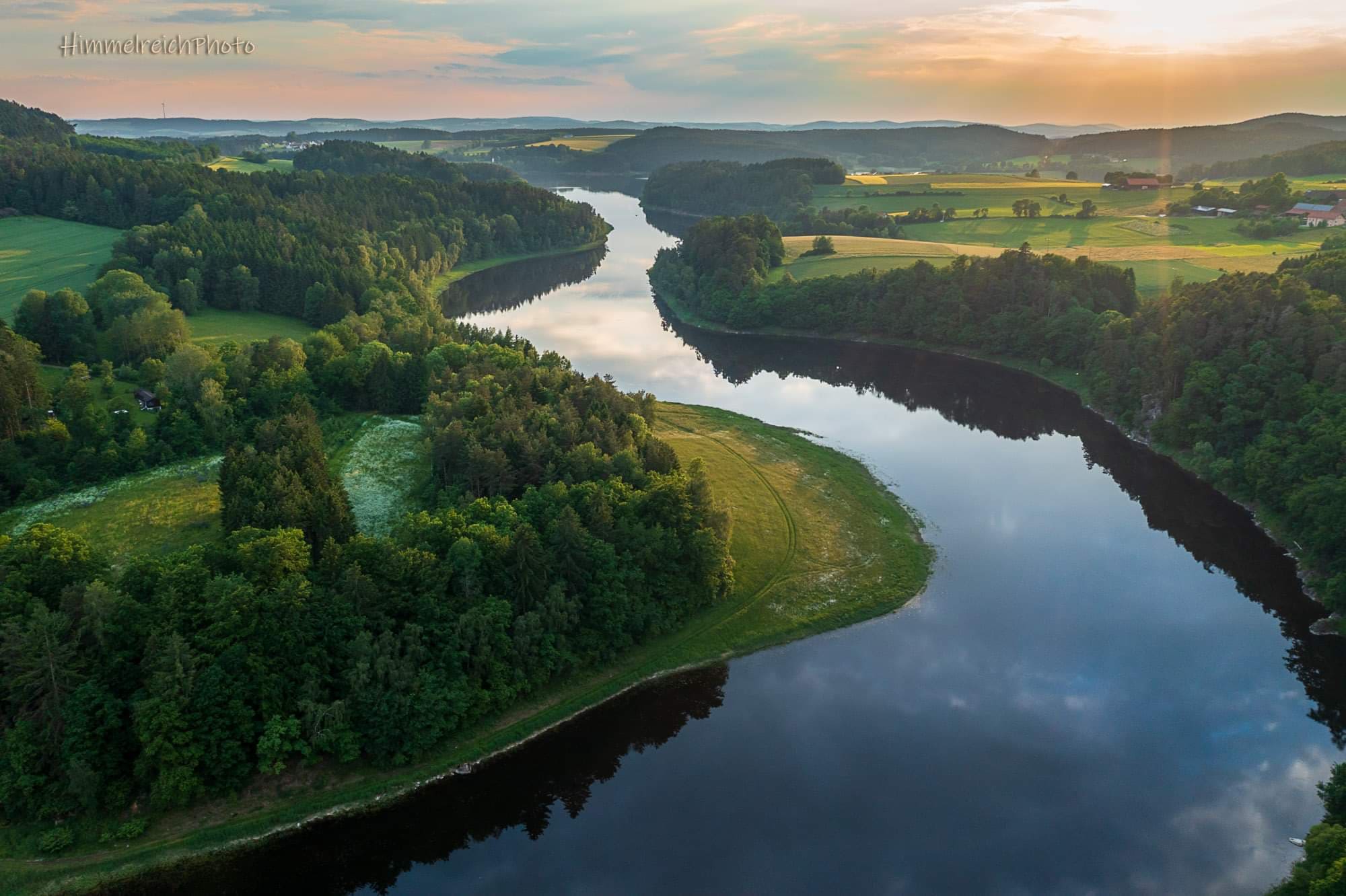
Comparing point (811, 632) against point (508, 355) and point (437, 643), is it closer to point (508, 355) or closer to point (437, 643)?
point (437, 643)

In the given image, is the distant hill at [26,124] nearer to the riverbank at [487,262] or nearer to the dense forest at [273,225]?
the dense forest at [273,225]

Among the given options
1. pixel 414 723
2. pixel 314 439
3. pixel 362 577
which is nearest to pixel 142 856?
pixel 414 723

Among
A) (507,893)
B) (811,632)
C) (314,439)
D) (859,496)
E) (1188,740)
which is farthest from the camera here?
(859,496)

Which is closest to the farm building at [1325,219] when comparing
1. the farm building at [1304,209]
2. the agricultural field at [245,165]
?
the farm building at [1304,209]

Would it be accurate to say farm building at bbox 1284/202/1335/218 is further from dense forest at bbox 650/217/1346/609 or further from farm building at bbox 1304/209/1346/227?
dense forest at bbox 650/217/1346/609

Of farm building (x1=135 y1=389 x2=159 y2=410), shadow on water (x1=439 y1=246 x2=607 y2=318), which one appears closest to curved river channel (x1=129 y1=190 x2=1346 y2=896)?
farm building (x1=135 y1=389 x2=159 y2=410)
